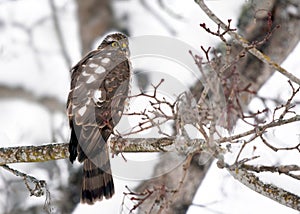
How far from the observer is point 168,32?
8633 millimetres

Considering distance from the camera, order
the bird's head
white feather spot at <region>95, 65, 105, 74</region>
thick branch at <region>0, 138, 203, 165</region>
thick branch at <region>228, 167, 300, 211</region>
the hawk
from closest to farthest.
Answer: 1. thick branch at <region>228, 167, 300, 211</region>
2. thick branch at <region>0, 138, 203, 165</region>
3. the hawk
4. white feather spot at <region>95, 65, 105, 74</region>
5. the bird's head

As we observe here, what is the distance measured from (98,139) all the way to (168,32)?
172 inches

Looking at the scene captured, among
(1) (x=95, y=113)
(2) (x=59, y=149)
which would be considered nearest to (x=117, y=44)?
(1) (x=95, y=113)

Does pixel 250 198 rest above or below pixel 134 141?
above

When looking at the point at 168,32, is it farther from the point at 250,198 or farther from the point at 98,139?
the point at 98,139

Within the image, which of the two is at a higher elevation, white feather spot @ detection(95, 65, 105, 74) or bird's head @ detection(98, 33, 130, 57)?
bird's head @ detection(98, 33, 130, 57)

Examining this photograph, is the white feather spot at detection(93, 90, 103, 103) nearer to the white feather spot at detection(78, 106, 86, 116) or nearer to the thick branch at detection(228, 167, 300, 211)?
the white feather spot at detection(78, 106, 86, 116)

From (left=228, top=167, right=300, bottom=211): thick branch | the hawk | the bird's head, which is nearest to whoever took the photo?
(left=228, top=167, right=300, bottom=211): thick branch

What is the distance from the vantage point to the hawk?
444cm

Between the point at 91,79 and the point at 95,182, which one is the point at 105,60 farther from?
the point at 95,182

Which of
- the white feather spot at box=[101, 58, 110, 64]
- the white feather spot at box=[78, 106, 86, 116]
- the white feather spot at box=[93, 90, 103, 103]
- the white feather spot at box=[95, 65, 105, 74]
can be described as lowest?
the white feather spot at box=[78, 106, 86, 116]

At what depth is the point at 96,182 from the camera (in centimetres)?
472

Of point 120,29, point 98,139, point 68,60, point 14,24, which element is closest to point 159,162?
point 98,139

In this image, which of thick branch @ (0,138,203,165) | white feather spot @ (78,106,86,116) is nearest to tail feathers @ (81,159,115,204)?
thick branch @ (0,138,203,165)
